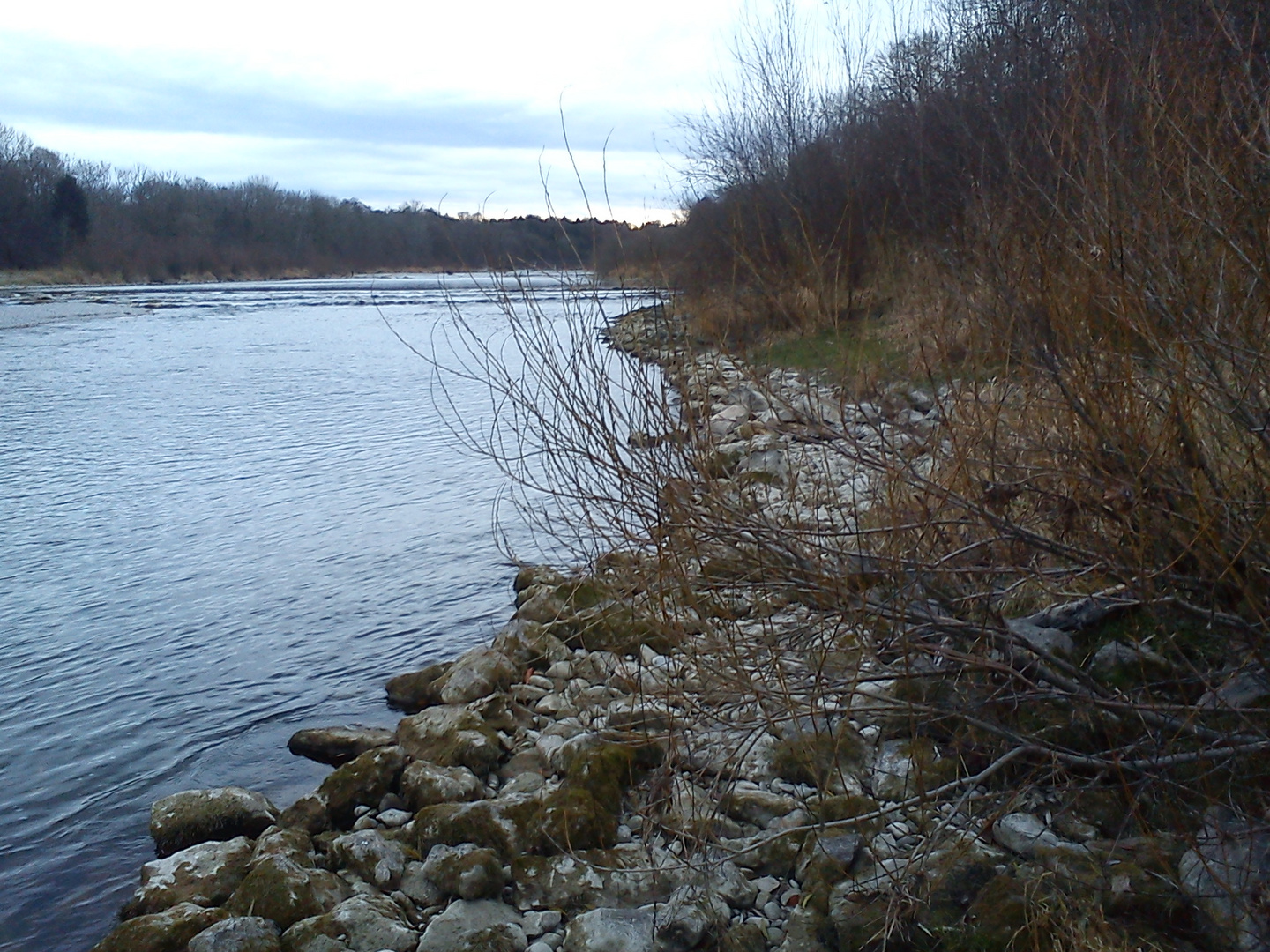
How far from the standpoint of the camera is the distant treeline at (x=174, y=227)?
63.8 m

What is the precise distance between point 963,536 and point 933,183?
10639 mm

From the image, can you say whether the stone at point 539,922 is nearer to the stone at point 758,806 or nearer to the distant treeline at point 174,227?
the stone at point 758,806

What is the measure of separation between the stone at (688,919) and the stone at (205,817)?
7.29 ft

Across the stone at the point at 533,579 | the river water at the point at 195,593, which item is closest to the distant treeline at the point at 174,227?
the river water at the point at 195,593

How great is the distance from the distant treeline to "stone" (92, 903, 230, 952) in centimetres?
4058

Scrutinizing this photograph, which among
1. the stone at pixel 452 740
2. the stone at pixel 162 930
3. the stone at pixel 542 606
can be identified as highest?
the stone at pixel 542 606

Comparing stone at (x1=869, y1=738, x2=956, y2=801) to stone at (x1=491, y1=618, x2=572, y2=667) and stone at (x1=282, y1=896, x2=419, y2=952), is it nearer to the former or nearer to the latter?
stone at (x1=282, y1=896, x2=419, y2=952)

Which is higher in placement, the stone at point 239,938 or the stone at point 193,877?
the stone at point 239,938

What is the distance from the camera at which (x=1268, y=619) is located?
9.05ft

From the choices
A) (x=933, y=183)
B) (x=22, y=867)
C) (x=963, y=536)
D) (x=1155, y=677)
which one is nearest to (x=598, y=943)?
(x=963, y=536)

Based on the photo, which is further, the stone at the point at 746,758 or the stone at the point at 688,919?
the stone at the point at 746,758

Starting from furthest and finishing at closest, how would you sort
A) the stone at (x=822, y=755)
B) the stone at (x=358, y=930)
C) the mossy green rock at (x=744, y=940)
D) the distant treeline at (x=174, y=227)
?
the distant treeline at (x=174, y=227), the stone at (x=822, y=755), the stone at (x=358, y=930), the mossy green rock at (x=744, y=940)

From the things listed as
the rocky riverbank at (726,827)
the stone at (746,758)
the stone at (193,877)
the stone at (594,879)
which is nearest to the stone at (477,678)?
the rocky riverbank at (726,827)

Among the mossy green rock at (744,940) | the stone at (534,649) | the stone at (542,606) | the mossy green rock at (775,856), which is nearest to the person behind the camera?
the mossy green rock at (744,940)
